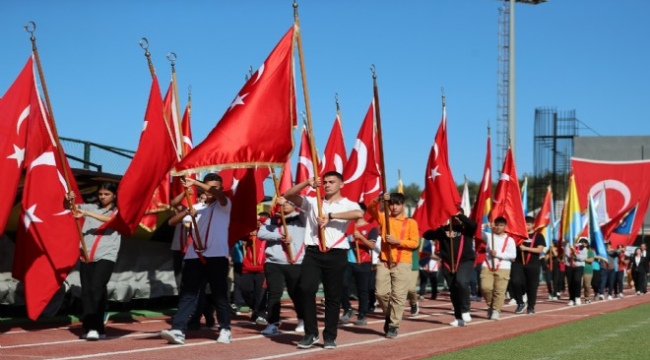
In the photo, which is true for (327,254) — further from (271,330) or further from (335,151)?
(335,151)

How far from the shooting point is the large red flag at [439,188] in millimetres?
18719

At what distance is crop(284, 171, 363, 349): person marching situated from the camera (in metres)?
12.9

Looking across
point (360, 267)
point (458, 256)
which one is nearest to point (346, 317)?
point (360, 267)

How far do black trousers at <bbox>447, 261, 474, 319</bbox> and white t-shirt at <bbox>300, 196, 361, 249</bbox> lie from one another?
532 centimetres

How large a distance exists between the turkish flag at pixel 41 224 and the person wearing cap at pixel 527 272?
1087cm

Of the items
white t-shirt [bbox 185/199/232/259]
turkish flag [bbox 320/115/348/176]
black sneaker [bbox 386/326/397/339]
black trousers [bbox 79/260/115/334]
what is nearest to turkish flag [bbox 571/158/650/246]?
turkish flag [bbox 320/115/348/176]

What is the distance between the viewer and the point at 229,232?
44.5 feet

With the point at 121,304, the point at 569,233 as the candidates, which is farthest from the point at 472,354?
the point at 569,233

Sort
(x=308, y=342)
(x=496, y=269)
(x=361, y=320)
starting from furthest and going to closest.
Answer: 1. (x=496, y=269)
2. (x=361, y=320)
3. (x=308, y=342)

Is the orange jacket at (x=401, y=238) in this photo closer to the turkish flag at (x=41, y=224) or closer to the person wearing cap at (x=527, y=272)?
the turkish flag at (x=41, y=224)

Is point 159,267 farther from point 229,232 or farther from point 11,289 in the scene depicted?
point 229,232

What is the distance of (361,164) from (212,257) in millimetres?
6911

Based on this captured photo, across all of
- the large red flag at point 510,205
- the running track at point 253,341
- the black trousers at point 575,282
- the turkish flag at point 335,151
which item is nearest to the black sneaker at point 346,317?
the running track at point 253,341

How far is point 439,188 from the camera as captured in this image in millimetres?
19016
